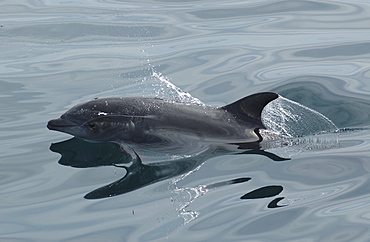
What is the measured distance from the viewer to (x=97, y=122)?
362 inches

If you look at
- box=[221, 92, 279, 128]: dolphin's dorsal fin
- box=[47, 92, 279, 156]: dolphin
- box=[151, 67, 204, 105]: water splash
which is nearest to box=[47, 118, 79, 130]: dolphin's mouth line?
box=[47, 92, 279, 156]: dolphin

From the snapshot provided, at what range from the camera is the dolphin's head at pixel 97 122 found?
910 centimetres

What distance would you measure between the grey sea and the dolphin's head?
167 mm

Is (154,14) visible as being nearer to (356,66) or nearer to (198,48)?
(198,48)

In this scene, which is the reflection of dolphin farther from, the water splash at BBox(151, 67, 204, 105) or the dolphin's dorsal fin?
the water splash at BBox(151, 67, 204, 105)

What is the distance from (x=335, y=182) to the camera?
26.4ft

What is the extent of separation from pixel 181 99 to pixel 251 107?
231 cm

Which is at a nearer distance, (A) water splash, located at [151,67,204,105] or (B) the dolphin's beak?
(B) the dolphin's beak

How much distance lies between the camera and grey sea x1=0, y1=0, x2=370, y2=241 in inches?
281

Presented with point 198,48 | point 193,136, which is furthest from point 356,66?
point 193,136

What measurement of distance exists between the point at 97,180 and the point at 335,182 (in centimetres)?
257

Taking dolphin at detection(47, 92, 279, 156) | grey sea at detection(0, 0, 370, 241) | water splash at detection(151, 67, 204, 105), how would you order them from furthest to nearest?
water splash at detection(151, 67, 204, 105) → dolphin at detection(47, 92, 279, 156) → grey sea at detection(0, 0, 370, 241)

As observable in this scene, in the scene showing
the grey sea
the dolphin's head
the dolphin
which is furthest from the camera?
the dolphin's head

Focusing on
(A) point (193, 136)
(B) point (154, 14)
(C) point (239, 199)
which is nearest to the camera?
(C) point (239, 199)
